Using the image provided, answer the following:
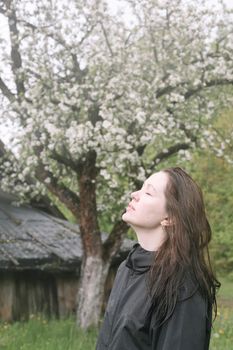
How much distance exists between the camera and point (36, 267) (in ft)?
37.2

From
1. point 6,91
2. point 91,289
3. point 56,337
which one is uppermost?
point 6,91

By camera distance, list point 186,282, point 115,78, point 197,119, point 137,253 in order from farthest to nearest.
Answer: point 197,119
point 115,78
point 137,253
point 186,282

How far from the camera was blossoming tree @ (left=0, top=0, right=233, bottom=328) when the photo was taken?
9.09 metres

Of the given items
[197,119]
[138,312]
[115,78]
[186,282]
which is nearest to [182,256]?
[186,282]

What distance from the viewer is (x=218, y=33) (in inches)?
410

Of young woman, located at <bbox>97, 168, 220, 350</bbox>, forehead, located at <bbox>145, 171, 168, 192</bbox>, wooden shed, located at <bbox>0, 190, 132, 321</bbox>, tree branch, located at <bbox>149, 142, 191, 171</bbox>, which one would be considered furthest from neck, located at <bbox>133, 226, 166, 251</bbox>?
wooden shed, located at <bbox>0, 190, 132, 321</bbox>

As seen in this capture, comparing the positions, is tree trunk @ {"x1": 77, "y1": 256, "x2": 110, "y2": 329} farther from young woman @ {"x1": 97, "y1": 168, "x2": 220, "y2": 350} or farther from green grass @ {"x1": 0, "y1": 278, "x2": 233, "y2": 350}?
young woman @ {"x1": 97, "y1": 168, "x2": 220, "y2": 350}

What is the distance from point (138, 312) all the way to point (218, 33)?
8.49 metres

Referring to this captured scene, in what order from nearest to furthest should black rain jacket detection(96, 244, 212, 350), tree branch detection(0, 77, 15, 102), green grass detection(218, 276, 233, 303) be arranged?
1. black rain jacket detection(96, 244, 212, 350)
2. tree branch detection(0, 77, 15, 102)
3. green grass detection(218, 276, 233, 303)

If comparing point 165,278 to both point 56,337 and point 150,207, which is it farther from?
point 56,337

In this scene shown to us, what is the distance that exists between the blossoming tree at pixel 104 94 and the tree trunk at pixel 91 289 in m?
0.02

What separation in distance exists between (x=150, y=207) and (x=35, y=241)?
9775 millimetres

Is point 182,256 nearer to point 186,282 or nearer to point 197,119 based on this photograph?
point 186,282

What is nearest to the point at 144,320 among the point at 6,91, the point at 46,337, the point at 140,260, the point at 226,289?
the point at 140,260
